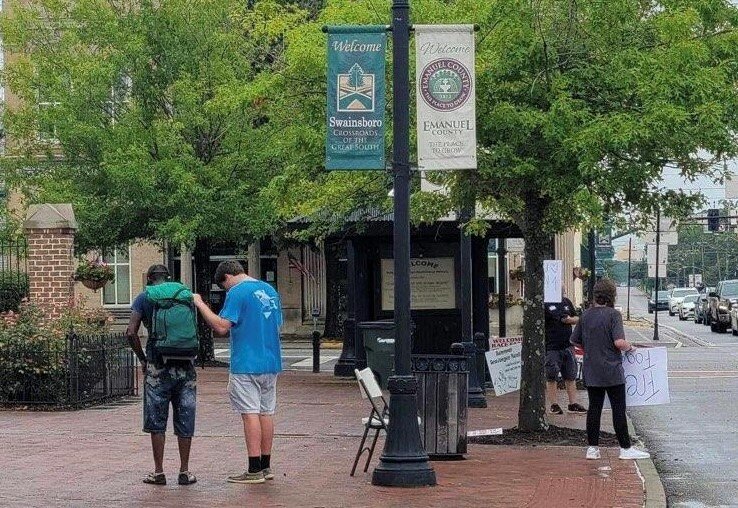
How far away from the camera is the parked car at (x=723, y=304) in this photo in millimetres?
46453

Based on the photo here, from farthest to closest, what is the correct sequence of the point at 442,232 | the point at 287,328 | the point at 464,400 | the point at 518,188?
the point at 287,328, the point at 442,232, the point at 518,188, the point at 464,400

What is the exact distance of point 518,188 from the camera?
1384cm

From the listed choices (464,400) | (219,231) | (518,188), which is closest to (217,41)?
(219,231)

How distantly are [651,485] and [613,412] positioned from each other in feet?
4.71

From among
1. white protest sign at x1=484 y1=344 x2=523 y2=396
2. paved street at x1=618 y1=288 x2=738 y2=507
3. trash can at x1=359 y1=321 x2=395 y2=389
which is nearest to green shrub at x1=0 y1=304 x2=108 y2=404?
trash can at x1=359 y1=321 x2=395 y2=389

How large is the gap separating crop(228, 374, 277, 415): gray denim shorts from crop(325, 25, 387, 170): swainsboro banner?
1.81m

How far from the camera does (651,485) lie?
1104 cm

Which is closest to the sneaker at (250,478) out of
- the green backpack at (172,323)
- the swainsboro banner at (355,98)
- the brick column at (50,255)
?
the green backpack at (172,323)

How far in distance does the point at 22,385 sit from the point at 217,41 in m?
10.7

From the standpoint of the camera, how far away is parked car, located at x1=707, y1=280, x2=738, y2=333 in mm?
46453

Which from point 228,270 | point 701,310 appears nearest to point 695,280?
point 701,310

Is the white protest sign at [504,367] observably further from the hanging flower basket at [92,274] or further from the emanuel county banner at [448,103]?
the hanging flower basket at [92,274]

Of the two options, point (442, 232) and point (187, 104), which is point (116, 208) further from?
point (442, 232)

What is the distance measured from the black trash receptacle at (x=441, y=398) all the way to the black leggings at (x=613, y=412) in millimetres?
1161
